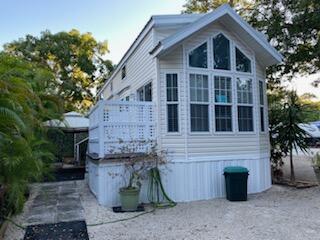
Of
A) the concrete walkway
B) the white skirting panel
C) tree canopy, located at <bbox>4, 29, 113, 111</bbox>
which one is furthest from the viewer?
tree canopy, located at <bbox>4, 29, 113, 111</bbox>

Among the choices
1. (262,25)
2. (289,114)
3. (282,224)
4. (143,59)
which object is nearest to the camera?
(282,224)

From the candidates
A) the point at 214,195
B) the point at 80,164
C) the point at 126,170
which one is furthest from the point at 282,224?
the point at 80,164

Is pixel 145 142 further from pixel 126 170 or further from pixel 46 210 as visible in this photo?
pixel 46 210

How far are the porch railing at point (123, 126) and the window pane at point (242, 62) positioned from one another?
294cm

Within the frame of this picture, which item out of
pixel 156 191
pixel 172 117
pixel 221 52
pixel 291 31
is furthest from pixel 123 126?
pixel 291 31

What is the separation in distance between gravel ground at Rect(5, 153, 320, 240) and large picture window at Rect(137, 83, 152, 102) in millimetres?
3325

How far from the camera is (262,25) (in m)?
12.6

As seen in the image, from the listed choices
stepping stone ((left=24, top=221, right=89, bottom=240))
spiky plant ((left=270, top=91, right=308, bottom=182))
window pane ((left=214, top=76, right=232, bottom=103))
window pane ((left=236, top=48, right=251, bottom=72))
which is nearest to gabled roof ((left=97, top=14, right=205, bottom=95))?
window pane ((left=236, top=48, right=251, bottom=72))

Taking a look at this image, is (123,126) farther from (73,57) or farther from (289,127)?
(73,57)

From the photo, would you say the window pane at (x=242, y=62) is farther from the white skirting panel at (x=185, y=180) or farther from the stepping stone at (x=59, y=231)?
the stepping stone at (x=59, y=231)

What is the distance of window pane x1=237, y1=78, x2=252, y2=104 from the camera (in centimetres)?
962

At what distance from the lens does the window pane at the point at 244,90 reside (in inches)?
379

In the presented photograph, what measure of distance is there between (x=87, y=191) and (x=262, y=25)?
8.84 meters

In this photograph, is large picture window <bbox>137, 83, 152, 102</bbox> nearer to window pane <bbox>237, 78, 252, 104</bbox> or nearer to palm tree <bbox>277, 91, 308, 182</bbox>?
window pane <bbox>237, 78, 252, 104</bbox>
